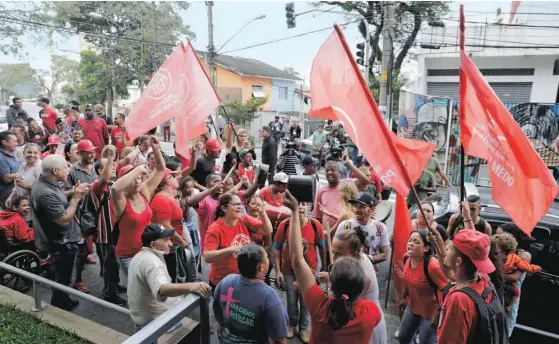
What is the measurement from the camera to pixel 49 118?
11047 mm

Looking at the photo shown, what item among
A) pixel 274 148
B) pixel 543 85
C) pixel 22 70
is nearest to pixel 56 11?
pixel 274 148

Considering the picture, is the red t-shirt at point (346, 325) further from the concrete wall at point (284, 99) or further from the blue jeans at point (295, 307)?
the concrete wall at point (284, 99)

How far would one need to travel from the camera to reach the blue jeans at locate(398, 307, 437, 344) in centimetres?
355

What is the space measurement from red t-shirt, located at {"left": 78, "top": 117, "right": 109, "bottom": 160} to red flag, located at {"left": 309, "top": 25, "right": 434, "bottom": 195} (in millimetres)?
6916

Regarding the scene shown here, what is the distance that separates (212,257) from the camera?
352 centimetres

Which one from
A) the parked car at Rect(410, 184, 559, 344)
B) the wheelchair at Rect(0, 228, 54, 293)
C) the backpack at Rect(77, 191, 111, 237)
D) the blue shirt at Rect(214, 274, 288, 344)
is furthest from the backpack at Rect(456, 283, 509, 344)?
the wheelchair at Rect(0, 228, 54, 293)

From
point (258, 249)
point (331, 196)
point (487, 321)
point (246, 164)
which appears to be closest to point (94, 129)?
point (246, 164)

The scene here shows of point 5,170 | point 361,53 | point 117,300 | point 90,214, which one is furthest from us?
point 361,53

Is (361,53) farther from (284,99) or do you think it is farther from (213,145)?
(284,99)

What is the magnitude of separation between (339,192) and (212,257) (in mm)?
1962

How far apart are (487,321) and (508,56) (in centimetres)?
2407

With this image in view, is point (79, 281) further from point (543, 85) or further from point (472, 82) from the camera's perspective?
point (543, 85)

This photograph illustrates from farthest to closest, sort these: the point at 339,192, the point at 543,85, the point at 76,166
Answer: the point at 543,85
the point at 76,166
the point at 339,192

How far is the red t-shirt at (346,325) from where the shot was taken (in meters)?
2.36
